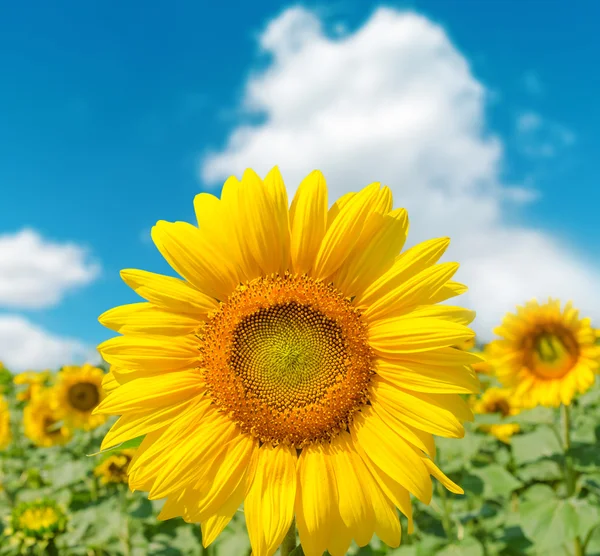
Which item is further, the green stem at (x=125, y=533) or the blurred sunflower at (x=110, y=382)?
the green stem at (x=125, y=533)

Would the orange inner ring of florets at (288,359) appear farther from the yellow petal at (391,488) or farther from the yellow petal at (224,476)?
the yellow petal at (391,488)

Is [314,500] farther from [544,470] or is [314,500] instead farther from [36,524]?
[544,470]

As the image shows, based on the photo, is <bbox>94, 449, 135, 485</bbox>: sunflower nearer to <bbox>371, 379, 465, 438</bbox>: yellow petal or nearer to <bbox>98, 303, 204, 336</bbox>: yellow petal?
<bbox>98, 303, 204, 336</bbox>: yellow petal

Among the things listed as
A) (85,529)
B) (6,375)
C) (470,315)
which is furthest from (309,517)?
(6,375)

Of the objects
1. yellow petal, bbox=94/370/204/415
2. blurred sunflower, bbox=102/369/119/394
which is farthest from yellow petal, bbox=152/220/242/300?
blurred sunflower, bbox=102/369/119/394

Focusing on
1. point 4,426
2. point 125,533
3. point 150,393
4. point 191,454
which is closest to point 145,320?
point 150,393

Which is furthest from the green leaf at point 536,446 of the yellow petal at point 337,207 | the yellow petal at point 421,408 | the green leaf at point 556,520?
the yellow petal at point 337,207

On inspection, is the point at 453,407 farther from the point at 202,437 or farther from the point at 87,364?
the point at 87,364
